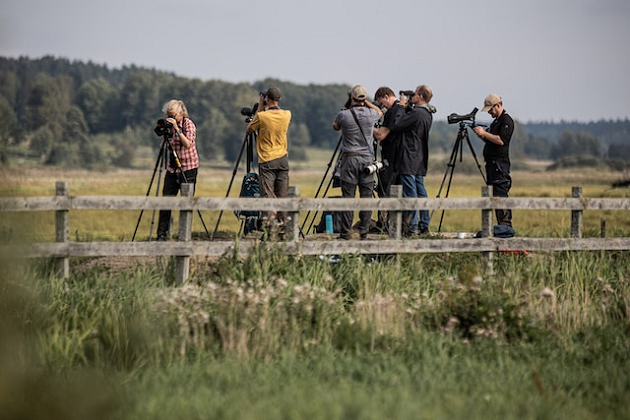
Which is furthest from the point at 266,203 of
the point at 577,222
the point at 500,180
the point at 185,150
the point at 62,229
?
the point at 577,222

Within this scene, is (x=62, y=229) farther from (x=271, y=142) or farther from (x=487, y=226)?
(x=487, y=226)

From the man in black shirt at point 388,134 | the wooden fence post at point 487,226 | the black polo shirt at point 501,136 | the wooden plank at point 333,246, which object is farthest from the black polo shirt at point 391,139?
the wooden plank at point 333,246

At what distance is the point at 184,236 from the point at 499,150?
473 centimetres

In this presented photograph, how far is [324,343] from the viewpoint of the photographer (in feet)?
22.7

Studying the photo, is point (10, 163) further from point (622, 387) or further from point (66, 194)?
point (66, 194)

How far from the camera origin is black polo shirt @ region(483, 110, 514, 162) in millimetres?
11713

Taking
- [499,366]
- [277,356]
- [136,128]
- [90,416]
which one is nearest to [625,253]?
[499,366]

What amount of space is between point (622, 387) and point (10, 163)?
201 inches

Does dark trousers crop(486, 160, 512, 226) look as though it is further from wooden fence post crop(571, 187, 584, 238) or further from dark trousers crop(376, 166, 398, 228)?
dark trousers crop(376, 166, 398, 228)

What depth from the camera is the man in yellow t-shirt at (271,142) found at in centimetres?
1062

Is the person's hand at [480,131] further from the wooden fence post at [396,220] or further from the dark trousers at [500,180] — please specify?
the wooden fence post at [396,220]

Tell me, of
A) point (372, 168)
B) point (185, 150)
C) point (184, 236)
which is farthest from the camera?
point (185, 150)

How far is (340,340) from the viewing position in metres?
7.12

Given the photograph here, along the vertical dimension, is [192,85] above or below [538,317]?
above
